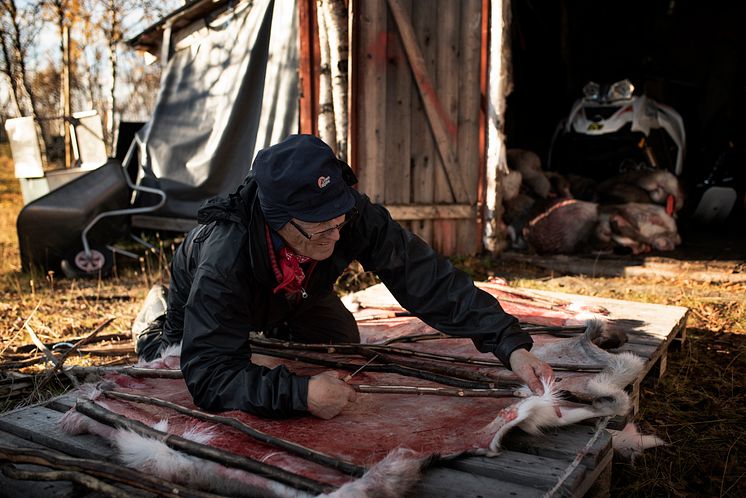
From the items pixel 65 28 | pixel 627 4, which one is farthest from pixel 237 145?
pixel 627 4

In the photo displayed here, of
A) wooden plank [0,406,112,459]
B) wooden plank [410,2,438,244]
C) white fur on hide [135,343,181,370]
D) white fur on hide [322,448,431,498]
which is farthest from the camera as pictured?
wooden plank [410,2,438,244]

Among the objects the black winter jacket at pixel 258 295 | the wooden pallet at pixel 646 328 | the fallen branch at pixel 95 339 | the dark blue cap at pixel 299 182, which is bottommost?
the fallen branch at pixel 95 339

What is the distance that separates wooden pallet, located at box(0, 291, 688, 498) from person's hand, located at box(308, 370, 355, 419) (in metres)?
0.46

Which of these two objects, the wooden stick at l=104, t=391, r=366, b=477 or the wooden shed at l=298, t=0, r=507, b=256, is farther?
the wooden shed at l=298, t=0, r=507, b=256

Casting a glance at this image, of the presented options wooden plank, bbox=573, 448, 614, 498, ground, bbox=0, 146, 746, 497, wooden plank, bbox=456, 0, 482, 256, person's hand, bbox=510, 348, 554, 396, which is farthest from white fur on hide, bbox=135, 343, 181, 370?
wooden plank, bbox=456, 0, 482, 256

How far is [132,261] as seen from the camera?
23.6 feet

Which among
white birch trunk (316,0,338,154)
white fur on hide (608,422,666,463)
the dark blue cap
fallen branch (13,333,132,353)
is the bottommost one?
fallen branch (13,333,132,353)

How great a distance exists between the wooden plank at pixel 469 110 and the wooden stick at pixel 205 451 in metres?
4.89

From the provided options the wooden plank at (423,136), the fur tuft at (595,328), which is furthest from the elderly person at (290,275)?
the wooden plank at (423,136)

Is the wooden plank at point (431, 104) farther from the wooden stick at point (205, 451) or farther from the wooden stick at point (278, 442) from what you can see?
the wooden stick at point (205, 451)

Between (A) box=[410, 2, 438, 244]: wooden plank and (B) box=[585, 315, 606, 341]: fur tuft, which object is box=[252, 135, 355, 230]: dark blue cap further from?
(A) box=[410, 2, 438, 244]: wooden plank

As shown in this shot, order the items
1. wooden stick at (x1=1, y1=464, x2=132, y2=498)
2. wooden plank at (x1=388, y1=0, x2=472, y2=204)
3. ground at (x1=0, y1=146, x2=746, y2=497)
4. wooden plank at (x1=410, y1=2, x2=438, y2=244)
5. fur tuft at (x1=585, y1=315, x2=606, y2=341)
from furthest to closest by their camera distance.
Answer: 1. wooden plank at (x1=410, y1=2, x2=438, y2=244)
2. wooden plank at (x1=388, y1=0, x2=472, y2=204)
3. fur tuft at (x1=585, y1=315, x2=606, y2=341)
4. ground at (x1=0, y1=146, x2=746, y2=497)
5. wooden stick at (x1=1, y1=464, x2=132, y2=498)

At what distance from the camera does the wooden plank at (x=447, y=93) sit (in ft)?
20.8

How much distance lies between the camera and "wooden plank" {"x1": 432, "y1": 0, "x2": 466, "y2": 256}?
634 centimetres
